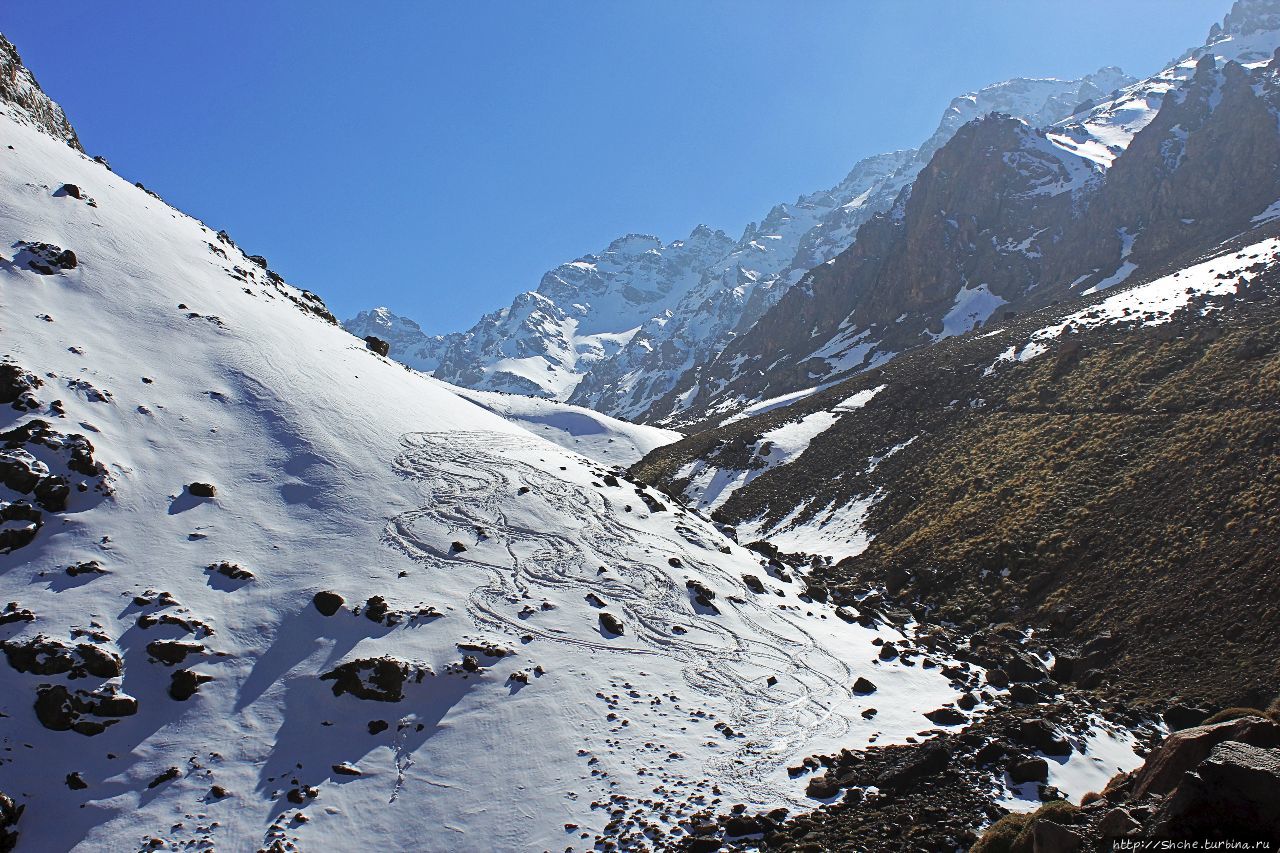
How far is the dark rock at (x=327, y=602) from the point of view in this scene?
1958cm

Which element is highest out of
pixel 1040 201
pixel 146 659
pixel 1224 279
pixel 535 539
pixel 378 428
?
pixel 1040 201

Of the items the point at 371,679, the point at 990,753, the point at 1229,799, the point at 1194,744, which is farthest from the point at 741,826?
the point at 371,679

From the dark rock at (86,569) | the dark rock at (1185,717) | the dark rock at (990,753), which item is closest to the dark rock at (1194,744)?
the dark rock at (990,753)

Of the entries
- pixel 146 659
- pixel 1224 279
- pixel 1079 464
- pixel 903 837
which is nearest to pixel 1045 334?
pixel 1224 279

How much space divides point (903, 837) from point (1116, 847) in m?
4.56

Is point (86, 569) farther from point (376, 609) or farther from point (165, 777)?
point (376, 609)

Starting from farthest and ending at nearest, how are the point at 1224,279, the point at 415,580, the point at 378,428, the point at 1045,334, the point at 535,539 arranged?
1. the point at 1045,334
2. the point at 1224,279
3. the point at 378,428
4. the point at 535,539
5. the point at 415,580

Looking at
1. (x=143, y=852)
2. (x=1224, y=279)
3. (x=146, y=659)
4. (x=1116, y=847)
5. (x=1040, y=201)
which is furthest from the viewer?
(x=1040, y=201)

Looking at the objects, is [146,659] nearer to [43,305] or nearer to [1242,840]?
[43,305]

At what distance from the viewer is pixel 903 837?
13531mm

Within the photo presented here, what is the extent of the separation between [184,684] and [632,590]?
12.9 m

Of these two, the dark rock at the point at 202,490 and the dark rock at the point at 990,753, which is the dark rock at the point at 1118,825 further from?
the dark rock at the point at 202,490

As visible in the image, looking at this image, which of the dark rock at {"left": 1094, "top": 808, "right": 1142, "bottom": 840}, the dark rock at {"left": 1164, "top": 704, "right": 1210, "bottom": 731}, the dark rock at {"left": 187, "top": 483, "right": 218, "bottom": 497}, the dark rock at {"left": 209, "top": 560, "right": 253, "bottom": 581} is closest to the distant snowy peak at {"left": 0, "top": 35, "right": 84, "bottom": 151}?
the dark rock at {"left": 187, "top": 483, "right": 218, "bottom": 497}

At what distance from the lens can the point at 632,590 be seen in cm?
2423
